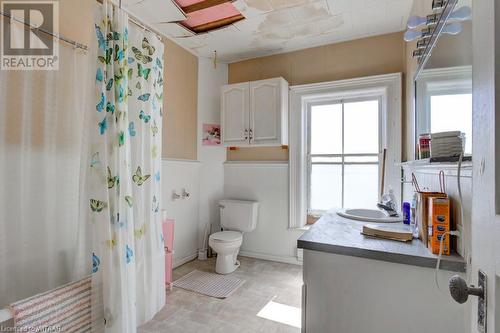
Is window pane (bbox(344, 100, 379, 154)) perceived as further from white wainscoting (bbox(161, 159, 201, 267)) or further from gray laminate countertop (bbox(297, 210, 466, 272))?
white wainscoting (bbox(161, 159, 201, 267))

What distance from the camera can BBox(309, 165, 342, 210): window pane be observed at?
9.71 feet

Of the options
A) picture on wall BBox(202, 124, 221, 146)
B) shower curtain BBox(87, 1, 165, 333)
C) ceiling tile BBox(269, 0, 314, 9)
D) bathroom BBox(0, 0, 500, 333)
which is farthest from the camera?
picture on wall BBox(202, 124, 221, 146)

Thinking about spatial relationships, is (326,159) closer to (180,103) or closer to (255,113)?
(255,113)

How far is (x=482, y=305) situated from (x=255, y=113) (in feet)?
8.90

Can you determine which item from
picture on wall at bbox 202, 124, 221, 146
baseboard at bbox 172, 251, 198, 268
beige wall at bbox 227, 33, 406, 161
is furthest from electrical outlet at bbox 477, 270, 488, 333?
picture on wall at bbox 202, 124, 221, 146

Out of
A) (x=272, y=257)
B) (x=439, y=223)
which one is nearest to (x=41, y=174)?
(x=439, y=223)

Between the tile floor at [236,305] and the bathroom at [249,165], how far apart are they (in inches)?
0.8

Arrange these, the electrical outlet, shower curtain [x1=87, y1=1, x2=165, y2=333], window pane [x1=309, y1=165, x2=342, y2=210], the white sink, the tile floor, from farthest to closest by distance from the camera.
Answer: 1. window pane [x1=309, y1=165, x2=342, y2=210]
2. the tile floor
3. the white sink
4. shower curtain [x1=87, y1=1, x2=165, y2=333]
5. the electrical outlet

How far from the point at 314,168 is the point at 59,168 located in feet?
8.36

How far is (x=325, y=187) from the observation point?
9.95 ft

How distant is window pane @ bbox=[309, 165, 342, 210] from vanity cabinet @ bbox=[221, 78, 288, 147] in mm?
575

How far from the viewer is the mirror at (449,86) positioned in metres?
0.92

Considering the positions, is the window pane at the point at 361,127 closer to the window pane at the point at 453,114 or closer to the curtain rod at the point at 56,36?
the window pane at the point at 453,114

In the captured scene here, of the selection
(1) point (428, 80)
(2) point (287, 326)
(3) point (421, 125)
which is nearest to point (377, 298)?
(2) point (287, 326)
